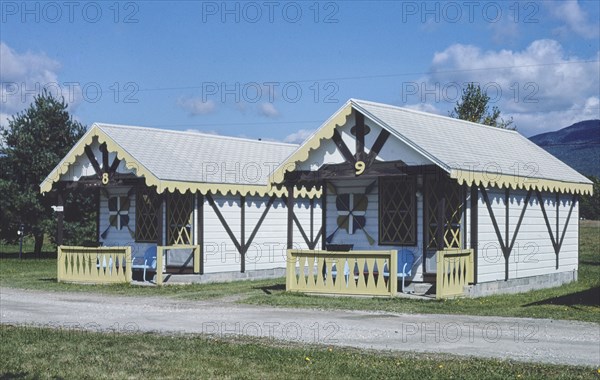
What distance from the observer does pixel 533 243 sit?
75.2 ft

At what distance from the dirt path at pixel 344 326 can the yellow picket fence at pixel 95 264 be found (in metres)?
5.25

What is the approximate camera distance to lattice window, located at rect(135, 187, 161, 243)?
25719mm

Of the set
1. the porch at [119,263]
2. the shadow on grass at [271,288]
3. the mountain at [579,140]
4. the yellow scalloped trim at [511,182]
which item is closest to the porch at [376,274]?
the shadow on grass at [271,288]

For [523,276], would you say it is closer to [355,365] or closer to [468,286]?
[468,286]

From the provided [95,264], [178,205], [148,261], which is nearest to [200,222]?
[178,205]

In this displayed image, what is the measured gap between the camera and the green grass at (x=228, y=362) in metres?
9.65

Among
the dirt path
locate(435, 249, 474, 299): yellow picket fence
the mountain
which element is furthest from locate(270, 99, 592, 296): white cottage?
the mountain

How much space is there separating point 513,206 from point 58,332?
1232cm

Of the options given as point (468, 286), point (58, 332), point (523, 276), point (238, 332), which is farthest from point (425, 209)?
point (58, 332)

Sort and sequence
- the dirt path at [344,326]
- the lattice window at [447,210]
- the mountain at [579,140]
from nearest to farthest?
1. the dirt path at [344,326]
2. the lattice window at [447,210]
3. the mountain at [579,140]

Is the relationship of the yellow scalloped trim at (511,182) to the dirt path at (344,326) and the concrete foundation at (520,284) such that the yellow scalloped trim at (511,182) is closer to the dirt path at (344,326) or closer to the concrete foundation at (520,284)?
the concrete foundation at (520,284)

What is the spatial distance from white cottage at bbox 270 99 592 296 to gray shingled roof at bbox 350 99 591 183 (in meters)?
0.05

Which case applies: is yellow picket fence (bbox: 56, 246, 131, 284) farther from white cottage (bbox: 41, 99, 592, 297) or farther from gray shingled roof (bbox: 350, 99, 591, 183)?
gray shingled roof (bbox: 350, 99, 591, 183)

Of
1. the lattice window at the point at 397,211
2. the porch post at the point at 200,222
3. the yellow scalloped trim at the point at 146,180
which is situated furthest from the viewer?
the porch post at the point at 200,222
